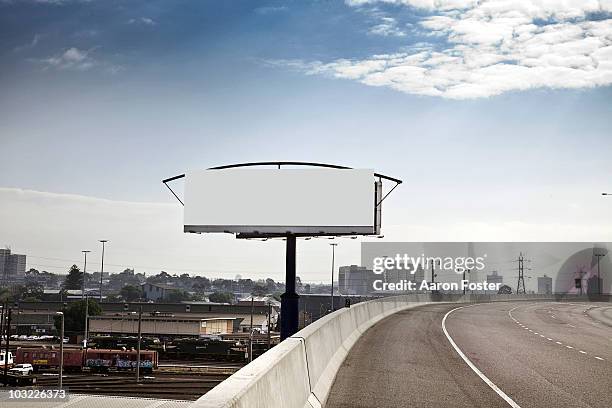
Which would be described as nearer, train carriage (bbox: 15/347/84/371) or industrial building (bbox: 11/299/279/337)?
train carriage (bbox: 15/347/84/371)

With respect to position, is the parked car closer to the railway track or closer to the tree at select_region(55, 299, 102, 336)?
the railway track

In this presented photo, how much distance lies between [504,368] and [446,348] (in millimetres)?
5341

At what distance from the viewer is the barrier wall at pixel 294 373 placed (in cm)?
567

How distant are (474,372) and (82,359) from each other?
6159cm

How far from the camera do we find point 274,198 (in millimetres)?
25031

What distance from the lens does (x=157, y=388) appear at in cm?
5100

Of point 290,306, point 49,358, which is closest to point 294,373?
point 290,306

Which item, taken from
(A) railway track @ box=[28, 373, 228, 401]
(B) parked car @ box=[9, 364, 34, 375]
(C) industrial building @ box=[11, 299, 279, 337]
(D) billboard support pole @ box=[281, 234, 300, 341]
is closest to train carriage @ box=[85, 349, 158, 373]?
(A) railway track @ box=[28, 373, 228, 401]

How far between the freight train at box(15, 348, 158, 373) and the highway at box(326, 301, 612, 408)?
48.0 meters

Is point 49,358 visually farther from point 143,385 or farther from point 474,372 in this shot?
point 474,372

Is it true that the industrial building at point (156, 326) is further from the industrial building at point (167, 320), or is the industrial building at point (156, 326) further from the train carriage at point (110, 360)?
the train carriage at point (110, 360)

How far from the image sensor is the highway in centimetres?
1205

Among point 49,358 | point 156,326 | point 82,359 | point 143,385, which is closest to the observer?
point 143,385

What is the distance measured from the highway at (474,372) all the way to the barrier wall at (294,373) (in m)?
0.41
